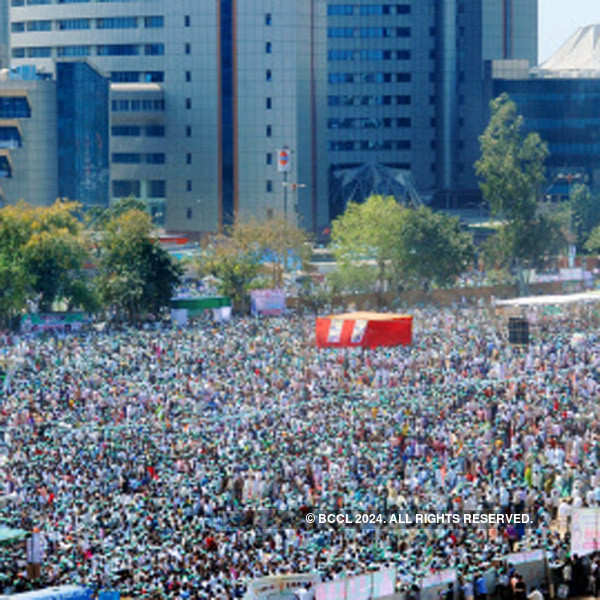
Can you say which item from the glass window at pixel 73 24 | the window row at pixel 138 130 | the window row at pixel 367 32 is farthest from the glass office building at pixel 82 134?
the window row at pixel 367 32

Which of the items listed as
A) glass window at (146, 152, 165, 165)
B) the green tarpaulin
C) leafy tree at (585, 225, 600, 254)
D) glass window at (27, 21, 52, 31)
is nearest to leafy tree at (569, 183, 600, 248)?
leafy tree at (585, 225, 600, 254)

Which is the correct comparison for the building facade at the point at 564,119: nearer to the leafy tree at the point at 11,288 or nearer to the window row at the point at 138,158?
the window row at the point at 138,158

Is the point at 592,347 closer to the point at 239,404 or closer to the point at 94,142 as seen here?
the point at 239,404

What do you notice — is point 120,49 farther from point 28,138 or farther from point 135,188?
point 28,138

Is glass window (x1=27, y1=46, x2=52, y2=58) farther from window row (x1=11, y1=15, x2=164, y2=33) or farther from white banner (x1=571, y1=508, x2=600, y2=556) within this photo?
white banner (x1=571, y1=508, x2=600, y2=556)

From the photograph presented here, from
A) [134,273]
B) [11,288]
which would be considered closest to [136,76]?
[134,273]
